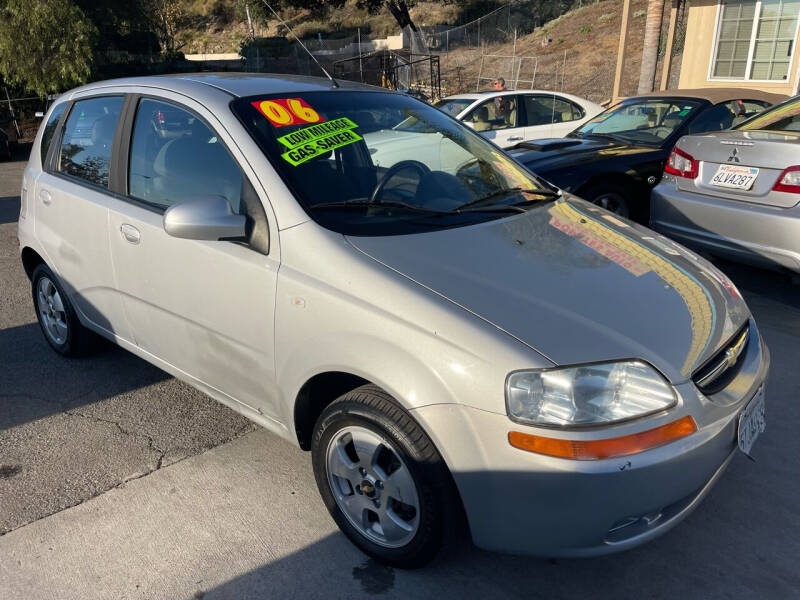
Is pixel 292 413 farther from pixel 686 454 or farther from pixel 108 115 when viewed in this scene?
pixel 108 115

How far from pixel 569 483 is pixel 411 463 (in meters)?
0.52

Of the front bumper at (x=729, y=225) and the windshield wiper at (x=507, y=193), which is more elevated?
the windshield wiper at (x=507, y=193)

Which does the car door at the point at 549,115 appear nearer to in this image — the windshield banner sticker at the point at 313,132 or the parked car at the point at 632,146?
the parked car at the point at 632,146

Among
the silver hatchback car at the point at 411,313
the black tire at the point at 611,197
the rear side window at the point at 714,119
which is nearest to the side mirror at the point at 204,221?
the silver hatchback car at the point at 411,313

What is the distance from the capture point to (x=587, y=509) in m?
2.03

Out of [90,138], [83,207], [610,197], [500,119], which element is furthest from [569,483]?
[500,119]

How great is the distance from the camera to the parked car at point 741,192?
4.37 m

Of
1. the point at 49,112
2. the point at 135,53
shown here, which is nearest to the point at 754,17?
the point at 49,112

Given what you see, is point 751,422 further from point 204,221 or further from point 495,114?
point 495,114

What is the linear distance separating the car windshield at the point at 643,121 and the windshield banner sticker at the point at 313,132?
458 cm

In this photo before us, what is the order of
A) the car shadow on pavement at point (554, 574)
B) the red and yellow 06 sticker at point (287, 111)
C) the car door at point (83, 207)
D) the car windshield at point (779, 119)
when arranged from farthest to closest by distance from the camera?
1. the car windshield at point (779, 119)
2. the car door at point (83, 207)
3. the red and yellow 06 sticker at point (287, 111)
4. the car shadow on pavement at point (554, 574)

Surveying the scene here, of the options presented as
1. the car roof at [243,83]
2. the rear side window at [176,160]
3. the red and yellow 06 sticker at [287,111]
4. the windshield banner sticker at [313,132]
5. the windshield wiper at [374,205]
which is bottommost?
the windshield wiper at [374,205]

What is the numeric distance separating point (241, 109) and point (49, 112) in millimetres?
2126

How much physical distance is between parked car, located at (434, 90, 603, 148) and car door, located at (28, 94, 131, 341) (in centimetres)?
599
